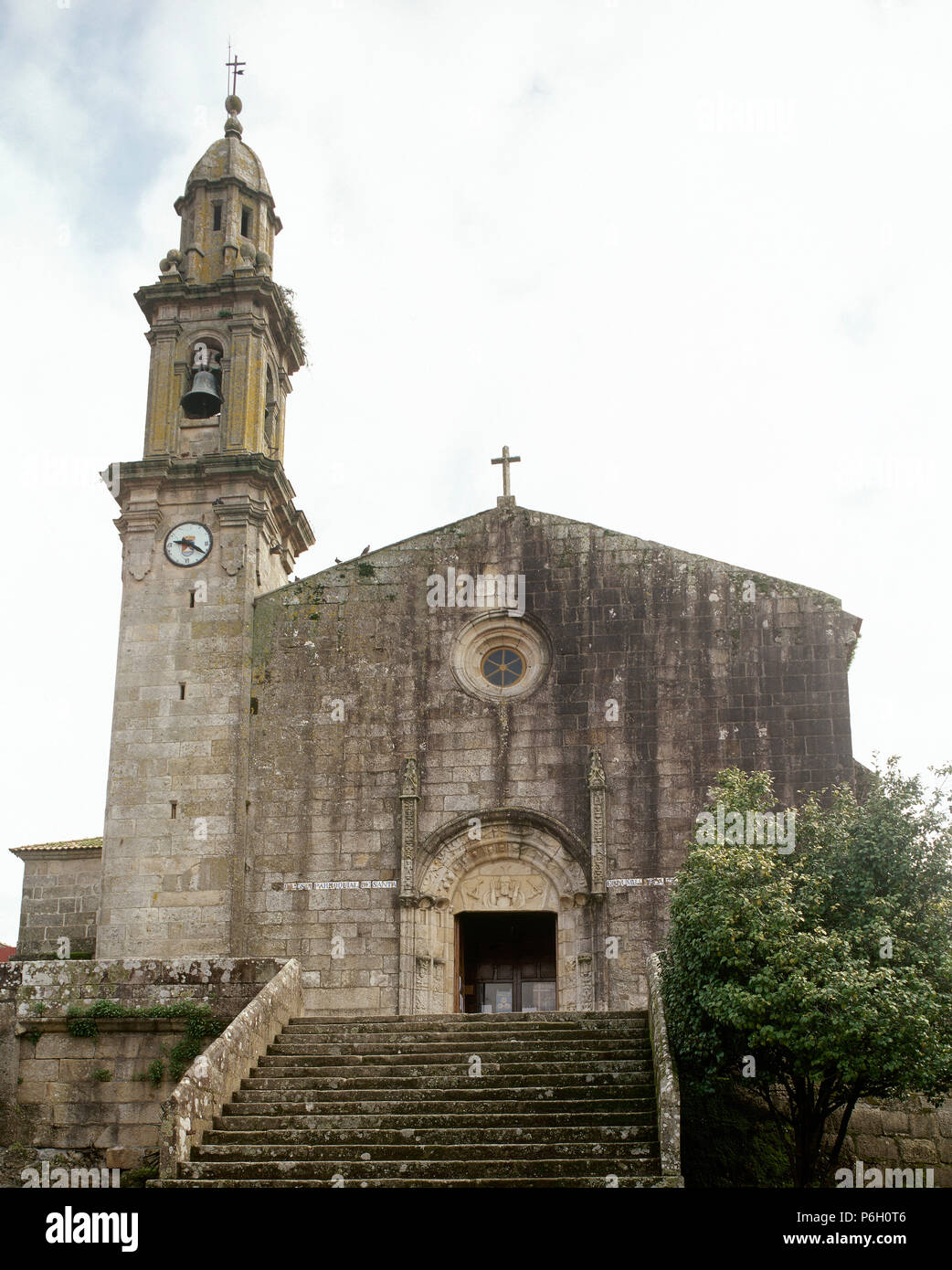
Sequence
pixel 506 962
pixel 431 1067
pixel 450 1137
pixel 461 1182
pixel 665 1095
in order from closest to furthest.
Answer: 1. pixel 461 1182
2. pixel 665 1095
3. pixel 450 1137
4. pixel 431 1067
5. pixel 506 962

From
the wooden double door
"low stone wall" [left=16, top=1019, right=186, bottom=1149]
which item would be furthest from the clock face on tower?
"low stone wall" [left=16, top=1019, right=186, bottom=1149]

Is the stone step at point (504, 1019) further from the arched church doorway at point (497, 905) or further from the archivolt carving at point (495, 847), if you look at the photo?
the archivolt carving at point (495, 847)

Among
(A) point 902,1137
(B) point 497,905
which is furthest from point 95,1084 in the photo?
(A) point 902,1137

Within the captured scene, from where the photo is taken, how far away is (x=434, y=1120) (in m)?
14.0

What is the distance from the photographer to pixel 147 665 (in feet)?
74.3

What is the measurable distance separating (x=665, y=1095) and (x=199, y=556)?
1350 centimetres

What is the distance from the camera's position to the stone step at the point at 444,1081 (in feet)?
48.2

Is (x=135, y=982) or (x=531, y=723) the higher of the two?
(x=531, y=723)

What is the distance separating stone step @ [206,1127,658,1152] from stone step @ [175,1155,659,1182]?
0.30 m

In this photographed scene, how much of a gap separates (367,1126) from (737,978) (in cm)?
424

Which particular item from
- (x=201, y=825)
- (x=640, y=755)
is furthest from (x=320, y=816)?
(x=640, y=755)

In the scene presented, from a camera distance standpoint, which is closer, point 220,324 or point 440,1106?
point 440,1106

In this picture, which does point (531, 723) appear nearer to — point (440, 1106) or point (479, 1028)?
point (479, 1028)

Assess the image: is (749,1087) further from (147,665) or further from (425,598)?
(147,665)
